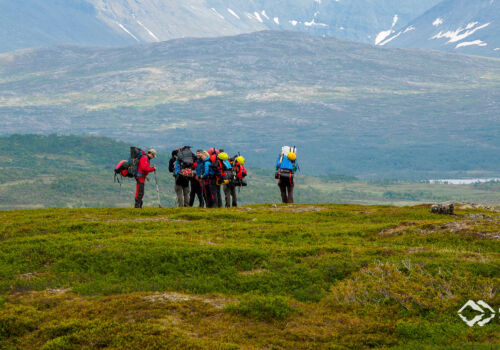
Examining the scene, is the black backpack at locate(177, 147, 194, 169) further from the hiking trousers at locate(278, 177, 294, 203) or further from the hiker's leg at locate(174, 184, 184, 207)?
the hiking trousers at locate(278, 177, 294, 203)

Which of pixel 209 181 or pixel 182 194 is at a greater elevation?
pixel 209 181

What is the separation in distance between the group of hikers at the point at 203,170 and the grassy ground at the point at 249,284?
346 inches

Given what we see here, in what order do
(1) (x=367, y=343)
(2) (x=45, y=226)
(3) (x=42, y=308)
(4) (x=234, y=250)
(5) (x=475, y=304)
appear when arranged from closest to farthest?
(1) (x=367, y=343), (5) (x=475, y=304), (3) (x=42, y=308), (4) (x=234, y=250), (2) (x=45, y=226)

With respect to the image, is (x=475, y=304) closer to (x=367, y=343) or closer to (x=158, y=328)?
(x=367, y=343)

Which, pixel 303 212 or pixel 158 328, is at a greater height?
pixel 303 212

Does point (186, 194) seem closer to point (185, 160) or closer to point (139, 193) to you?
point (185, 160)

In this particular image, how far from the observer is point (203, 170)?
138ft

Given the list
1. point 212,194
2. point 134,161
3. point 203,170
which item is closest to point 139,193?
point 134,161

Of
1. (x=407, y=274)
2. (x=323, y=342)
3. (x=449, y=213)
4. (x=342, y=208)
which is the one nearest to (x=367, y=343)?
(x=323, y=342)

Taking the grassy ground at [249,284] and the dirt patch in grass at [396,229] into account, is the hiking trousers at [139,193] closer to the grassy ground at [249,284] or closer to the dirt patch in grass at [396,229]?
the grassy ground at [249,284]

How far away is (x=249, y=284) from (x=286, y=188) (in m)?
22.9

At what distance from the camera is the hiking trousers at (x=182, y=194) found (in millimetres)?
43812

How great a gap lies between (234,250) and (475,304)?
31.0 feet

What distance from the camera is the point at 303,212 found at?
37.7m
